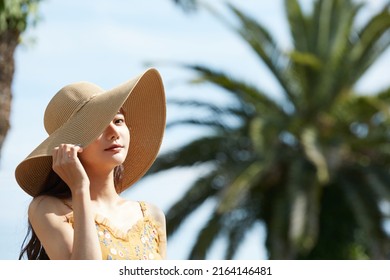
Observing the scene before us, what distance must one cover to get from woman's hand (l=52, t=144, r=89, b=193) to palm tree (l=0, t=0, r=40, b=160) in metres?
5.22

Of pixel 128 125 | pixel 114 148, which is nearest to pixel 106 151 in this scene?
pixel 114 148

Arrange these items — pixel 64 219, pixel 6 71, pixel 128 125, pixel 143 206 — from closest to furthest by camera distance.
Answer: pixel 64 219 < pixel 143 206 < pixel 128 125 < pixel 6 71

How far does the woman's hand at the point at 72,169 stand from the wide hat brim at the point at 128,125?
110mm

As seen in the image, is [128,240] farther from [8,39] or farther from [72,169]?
[8,39]

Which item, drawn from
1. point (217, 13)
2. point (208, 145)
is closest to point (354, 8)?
point (217, 13)

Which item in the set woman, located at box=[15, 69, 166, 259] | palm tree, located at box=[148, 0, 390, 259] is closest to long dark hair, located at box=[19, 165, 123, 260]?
woman, located at box=[15, 69, 166, 259]

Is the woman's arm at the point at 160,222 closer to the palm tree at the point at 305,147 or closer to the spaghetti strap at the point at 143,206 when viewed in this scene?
the spaghetti strap at the point at 143,206

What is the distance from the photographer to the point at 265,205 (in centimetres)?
1952

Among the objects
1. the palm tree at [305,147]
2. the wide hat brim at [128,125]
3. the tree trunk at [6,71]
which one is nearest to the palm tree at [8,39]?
the tree trunk at [6,71]

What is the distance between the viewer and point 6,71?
8.29 metres

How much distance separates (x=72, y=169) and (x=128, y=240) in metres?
0.29

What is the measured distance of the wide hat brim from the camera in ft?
9.08
